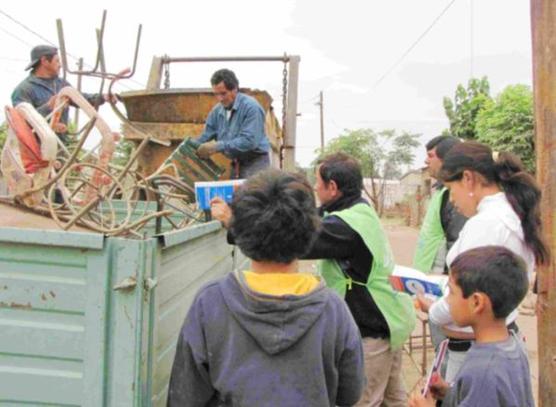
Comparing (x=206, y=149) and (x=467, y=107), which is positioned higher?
(x=467, y=107)

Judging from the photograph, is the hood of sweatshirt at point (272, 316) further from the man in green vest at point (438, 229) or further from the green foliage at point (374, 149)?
the green foliage at point (374, 149)

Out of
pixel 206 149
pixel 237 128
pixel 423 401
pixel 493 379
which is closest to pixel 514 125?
pixel 237 128

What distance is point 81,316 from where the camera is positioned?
1.49 metres

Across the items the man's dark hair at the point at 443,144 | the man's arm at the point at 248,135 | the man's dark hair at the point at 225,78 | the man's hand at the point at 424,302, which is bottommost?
the man's hand at the point at 424,302

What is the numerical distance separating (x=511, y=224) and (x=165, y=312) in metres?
1.22

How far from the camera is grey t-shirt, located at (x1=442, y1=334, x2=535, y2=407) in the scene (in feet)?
5.05

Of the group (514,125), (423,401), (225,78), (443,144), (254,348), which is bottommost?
(423,401)

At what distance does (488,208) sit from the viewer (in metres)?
2.03

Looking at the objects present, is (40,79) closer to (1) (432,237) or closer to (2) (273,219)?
(1) (432,237)

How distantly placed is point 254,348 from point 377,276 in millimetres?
1120

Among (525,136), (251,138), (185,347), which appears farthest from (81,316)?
(525,136)

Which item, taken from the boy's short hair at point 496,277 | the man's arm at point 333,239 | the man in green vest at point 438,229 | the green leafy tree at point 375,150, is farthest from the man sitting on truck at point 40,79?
the green leafy tree at point 375,150

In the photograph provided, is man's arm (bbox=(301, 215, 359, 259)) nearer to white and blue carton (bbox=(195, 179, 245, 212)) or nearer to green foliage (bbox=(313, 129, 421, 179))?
white and blue carton (bbox=(195, 179, 245, 212))

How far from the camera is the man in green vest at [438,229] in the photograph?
2912 millimetres
